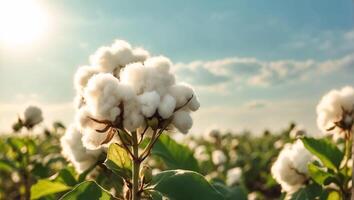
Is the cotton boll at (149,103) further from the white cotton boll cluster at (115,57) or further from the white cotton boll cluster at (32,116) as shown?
the white cotton boll cluster at (32,116)

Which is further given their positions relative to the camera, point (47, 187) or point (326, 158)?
point (47, 187)

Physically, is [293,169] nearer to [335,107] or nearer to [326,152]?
[326,152]

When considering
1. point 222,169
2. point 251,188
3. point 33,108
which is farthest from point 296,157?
point 251,188

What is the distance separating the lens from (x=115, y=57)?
2576 millimetres

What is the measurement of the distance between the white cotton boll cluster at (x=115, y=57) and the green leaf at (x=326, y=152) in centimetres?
79

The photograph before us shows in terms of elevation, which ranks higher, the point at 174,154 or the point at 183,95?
the point at 183,95

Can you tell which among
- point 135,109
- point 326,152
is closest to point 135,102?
point 135,109

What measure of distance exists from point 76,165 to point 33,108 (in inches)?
52.7

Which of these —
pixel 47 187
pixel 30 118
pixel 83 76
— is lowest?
pixel 47 187

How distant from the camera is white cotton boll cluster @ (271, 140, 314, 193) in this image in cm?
280

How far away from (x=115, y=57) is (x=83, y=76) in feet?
0.49

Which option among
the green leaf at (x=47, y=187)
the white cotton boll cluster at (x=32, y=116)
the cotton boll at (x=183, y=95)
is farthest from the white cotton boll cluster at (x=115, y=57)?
the white cotton boll cluster at (x=32, y=116)

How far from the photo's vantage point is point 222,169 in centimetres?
612

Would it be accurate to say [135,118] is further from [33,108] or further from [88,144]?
[33,108]
